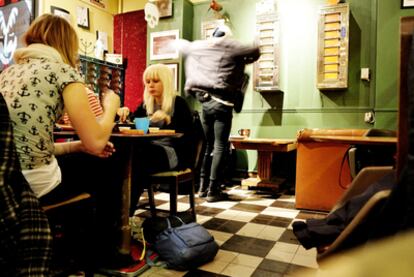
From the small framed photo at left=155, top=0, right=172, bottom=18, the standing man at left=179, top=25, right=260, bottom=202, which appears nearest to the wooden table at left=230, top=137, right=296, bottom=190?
the standing man at left=179, top=25, right=260, bottom=202

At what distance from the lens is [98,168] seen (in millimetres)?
1715

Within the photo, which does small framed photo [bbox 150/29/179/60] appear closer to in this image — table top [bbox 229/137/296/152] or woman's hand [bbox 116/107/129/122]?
table top [bbox 229/137/296/152]

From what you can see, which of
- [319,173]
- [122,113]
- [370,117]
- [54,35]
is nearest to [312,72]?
[370,117]

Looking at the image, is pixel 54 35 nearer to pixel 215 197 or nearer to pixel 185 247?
pixel 185 247

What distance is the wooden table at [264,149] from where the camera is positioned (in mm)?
3727

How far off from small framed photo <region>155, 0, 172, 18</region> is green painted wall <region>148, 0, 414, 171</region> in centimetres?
11

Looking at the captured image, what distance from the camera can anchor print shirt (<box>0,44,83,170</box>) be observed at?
3.73ft

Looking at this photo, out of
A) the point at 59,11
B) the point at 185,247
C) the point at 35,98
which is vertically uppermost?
the point at 59,11

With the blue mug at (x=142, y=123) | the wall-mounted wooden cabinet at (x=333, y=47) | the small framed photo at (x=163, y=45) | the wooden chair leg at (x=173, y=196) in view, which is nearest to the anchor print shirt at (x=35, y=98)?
the blue mug at (x=142, y=123)

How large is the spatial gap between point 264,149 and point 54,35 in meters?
2.87

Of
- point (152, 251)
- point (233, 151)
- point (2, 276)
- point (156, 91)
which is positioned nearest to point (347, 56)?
point (233, 151)

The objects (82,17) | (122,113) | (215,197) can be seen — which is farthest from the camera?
(82,17)

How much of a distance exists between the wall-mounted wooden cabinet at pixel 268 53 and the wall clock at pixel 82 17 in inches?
117

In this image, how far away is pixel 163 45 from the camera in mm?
5105
